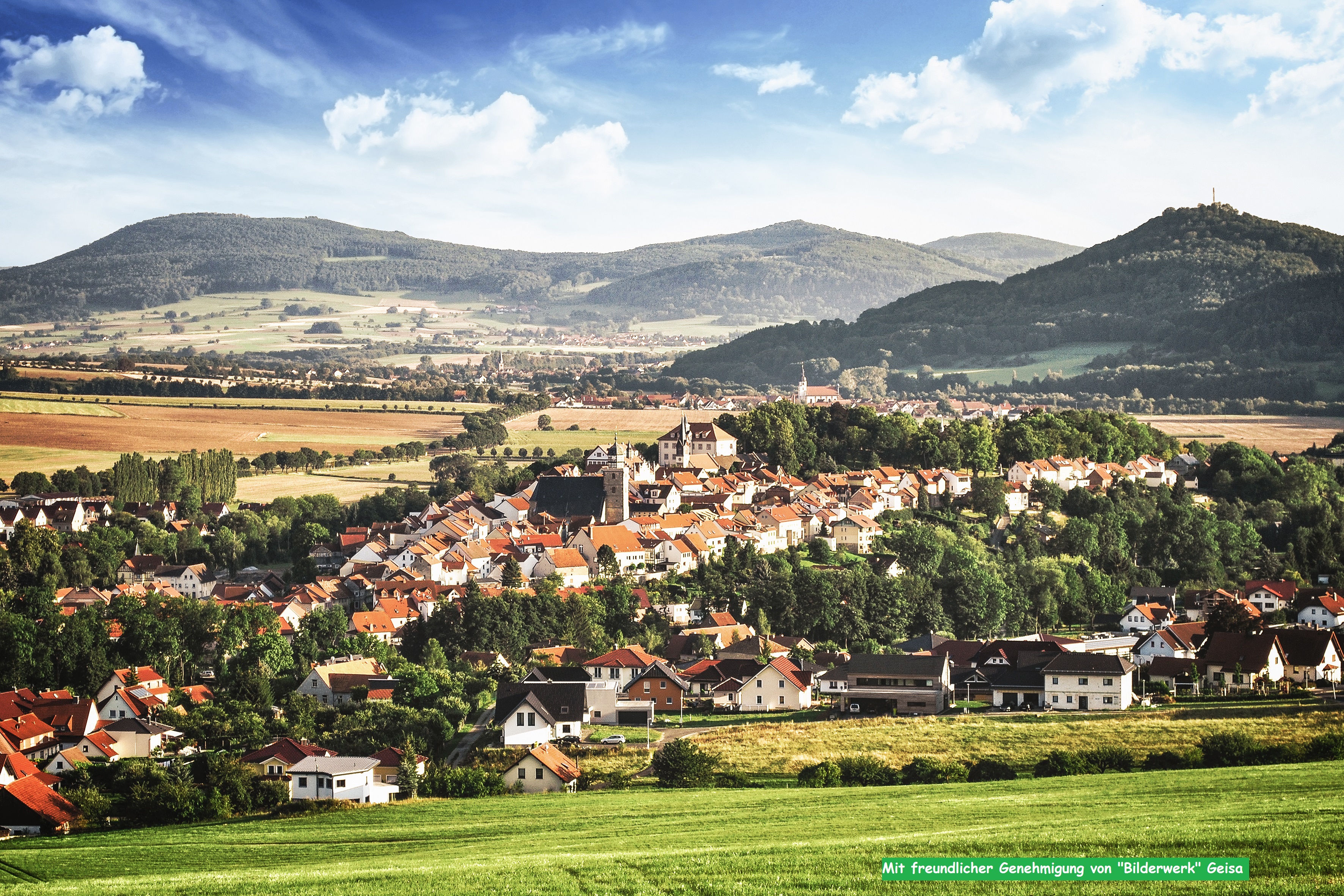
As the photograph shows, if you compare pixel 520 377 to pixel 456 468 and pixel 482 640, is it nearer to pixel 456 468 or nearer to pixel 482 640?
pixel 456 468

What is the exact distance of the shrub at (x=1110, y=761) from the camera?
28.6 metres

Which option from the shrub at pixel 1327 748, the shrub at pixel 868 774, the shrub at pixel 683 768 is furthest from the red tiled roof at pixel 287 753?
the shrub at pixel 1327 748

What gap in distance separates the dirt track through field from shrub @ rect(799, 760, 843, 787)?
65379 mm

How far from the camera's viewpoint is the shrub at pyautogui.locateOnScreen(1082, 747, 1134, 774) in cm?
2861

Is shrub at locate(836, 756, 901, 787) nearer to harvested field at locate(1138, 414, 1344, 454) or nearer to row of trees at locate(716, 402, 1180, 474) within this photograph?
row of trees at locate(716, 402, 1180, 474)

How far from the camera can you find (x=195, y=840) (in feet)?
76.3

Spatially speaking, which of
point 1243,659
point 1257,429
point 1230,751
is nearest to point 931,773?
point 1230,751

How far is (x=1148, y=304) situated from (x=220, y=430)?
11977 centimetres

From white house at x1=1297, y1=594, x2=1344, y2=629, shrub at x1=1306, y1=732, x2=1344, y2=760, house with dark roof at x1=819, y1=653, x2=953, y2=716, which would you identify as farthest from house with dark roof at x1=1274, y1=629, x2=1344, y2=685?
shrub at x1=1306, y1=732, x2=1344, y2=760

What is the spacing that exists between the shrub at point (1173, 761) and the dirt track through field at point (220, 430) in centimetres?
6943

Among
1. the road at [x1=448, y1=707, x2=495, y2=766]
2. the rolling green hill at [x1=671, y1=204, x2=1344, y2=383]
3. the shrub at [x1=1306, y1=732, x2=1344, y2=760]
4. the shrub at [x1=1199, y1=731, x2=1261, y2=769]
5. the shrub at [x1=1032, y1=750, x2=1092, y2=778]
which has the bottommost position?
the road at [x1=448, y1=707, x2=495, y2=766]

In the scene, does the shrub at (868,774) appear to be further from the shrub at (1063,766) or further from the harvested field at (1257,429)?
the harvested field at (1257,429)

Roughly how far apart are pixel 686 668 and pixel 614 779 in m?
14.3

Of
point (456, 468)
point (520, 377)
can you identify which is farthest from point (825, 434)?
point (520, 377)
